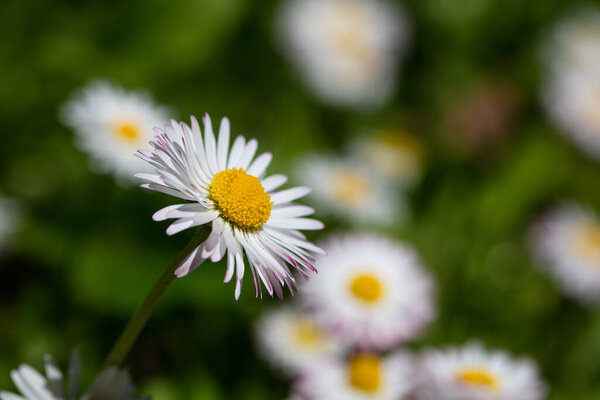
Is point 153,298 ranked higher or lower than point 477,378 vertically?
lower

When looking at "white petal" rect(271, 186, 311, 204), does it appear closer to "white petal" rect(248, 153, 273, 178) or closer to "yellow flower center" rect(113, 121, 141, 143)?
"white petal" rect(248, 153, 273, 178)

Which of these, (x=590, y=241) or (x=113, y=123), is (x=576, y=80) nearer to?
(x=590, y=241)

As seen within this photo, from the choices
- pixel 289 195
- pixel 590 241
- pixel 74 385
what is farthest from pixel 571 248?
pixel 74 385

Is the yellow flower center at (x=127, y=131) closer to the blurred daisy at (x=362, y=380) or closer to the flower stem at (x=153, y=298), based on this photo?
the blurred daisy at (x=362, y=380)

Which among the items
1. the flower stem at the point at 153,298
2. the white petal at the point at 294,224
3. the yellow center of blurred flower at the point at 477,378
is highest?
the yellow center of blurred flower at the point at 477,378

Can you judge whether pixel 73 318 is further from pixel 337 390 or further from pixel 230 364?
pixel 337 390

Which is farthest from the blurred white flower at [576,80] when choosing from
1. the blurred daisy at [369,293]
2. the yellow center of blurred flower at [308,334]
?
the yellow center of blurred flower at [308,334]

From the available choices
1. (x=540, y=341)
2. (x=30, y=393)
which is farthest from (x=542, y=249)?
(x=30, y=393)
